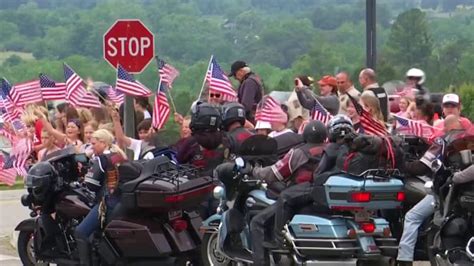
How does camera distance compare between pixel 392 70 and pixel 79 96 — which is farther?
pixel 392 70

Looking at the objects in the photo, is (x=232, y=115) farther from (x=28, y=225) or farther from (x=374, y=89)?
(x=28, y=225)

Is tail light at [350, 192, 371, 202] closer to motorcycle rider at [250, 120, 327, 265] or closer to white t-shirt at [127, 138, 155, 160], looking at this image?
motorcycle rider at [250, 120, 327, 265]

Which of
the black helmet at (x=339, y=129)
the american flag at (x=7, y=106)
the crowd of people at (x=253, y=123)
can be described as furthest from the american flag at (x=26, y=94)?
the black helmet at (x=339, y=129)

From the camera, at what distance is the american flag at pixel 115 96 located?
1928 cm

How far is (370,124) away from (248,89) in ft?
14.5

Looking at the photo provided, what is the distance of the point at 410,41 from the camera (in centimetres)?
2392

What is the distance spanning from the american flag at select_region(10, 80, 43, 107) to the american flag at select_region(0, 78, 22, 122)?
0.37ft

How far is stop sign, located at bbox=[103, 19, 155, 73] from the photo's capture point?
58.1ft

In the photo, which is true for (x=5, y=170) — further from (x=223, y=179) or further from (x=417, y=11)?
(x=417, y=11)

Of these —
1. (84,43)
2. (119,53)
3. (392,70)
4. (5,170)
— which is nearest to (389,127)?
(119,53)

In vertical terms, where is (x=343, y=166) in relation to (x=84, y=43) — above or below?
above

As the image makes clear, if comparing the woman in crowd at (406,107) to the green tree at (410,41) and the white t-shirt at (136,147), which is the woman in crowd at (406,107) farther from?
the green tree at (410,41)

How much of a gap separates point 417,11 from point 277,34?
2506 mm

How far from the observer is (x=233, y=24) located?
84.7ft
